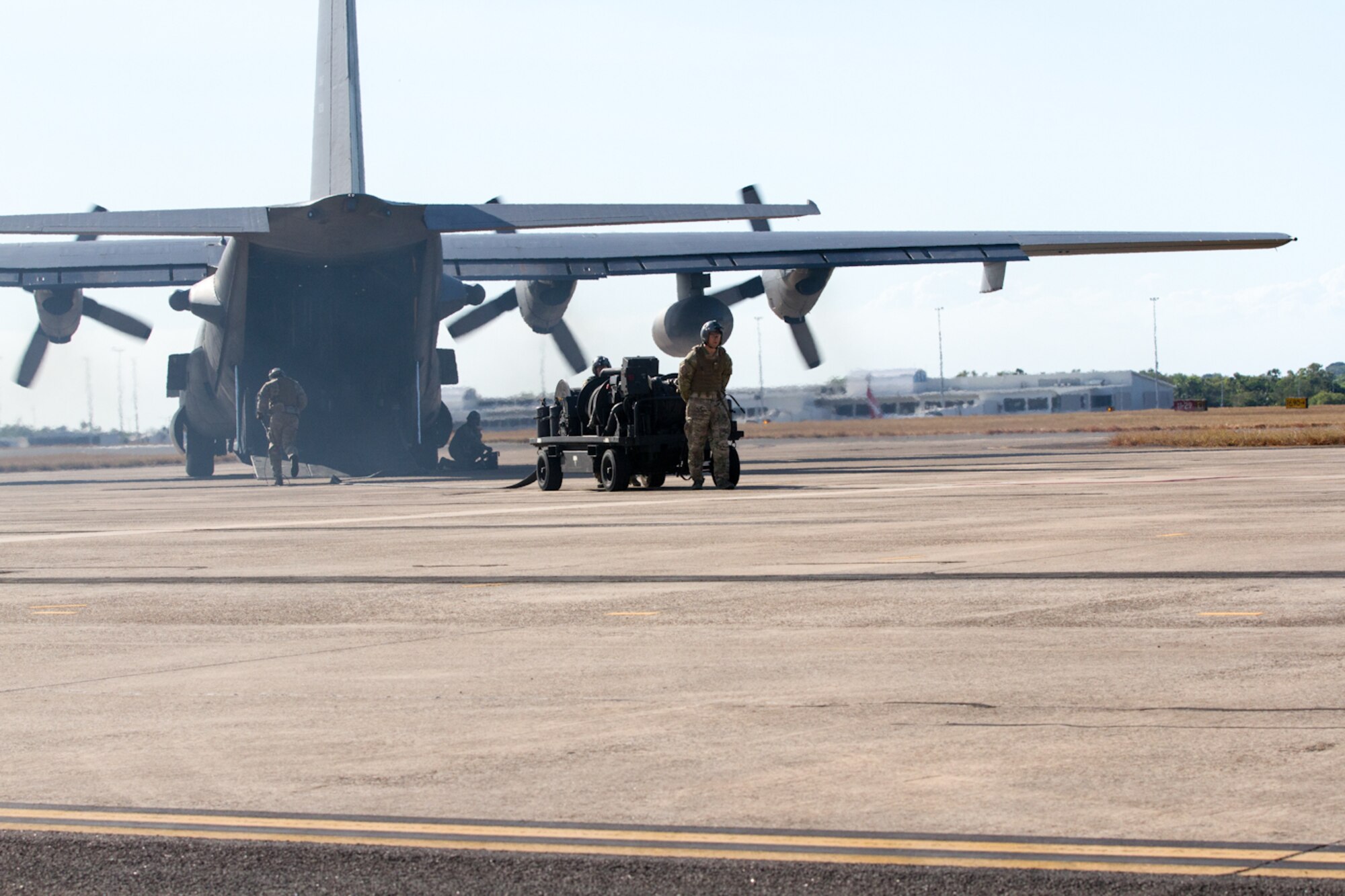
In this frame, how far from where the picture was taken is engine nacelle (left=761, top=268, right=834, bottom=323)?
35.5 m

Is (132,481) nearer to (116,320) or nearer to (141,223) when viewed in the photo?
(116,320)

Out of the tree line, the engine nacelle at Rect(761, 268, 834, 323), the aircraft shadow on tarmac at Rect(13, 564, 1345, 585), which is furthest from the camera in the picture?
the tree line

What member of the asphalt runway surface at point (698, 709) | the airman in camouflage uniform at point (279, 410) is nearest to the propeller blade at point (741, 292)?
the airman in camouflage uniform at point (279, 410)

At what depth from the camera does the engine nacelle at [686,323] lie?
113 feet

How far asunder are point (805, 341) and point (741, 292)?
6.93 ft

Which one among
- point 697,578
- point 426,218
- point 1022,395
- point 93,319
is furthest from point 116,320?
point 1022,395

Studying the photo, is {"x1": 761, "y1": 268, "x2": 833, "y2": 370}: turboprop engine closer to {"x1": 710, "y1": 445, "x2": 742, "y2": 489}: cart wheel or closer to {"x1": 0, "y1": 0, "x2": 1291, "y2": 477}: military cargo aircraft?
{"x1": 0, "y1": 0, "x2": 1291, "y2": 477}: military cargo aircraft

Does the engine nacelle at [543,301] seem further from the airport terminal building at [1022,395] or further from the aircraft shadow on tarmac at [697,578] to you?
the airport terminal building at [1022,395]

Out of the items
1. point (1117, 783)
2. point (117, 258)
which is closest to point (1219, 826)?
point (1117, 783)

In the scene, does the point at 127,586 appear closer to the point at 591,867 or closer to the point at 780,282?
the point at 591,867

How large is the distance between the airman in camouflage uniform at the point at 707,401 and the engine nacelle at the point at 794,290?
14.2m

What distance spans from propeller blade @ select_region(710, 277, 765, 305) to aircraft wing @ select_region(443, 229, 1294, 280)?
185cm

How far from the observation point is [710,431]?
70.0ft

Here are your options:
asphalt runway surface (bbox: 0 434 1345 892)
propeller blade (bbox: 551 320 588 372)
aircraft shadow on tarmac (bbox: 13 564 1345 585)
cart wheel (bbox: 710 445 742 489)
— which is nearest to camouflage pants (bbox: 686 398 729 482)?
cart wheel (bbox: 710 445 742 489)
